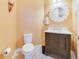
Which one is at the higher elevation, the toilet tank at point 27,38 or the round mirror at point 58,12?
the round mirror at point 58,12

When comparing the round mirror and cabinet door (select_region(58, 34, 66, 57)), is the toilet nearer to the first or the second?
cabinet door (select_region(58, 34, 66, 57))

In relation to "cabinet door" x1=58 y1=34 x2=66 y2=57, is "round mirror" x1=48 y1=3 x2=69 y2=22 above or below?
above

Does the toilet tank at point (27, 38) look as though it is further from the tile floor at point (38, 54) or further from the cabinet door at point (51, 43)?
the cabinet door at point (51, 43)

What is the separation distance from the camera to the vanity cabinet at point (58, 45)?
13.1 feet

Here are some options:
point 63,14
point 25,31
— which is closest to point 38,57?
point 25,31

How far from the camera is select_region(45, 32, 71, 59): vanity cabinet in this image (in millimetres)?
3988

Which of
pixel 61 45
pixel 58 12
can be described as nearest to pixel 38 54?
pixel 61 45

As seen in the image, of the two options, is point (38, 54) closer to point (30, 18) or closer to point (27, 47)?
point (27, 47)

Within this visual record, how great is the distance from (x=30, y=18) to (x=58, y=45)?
1.39 m

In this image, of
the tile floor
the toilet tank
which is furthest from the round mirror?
the tile floor

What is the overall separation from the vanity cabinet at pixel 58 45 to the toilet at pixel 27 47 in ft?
2.10

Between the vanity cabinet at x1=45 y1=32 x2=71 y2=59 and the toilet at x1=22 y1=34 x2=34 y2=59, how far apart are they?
0.64 metres

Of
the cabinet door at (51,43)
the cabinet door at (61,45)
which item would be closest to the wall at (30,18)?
the cabinet door at (51,43)

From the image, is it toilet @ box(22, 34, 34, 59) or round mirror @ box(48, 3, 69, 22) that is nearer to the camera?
toilet @ box(22, 34, 34, 59)
